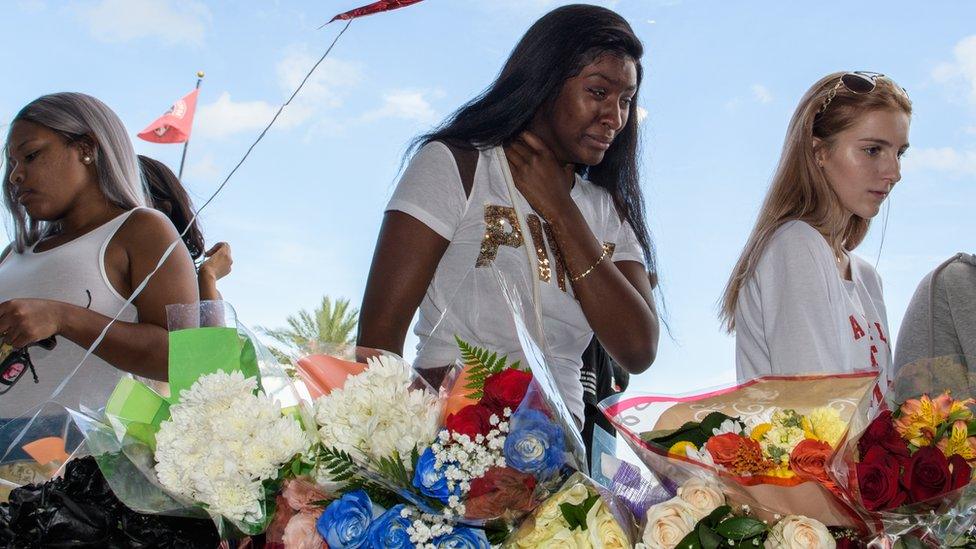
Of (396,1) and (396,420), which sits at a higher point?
(396,1)

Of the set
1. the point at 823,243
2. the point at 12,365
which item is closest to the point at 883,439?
the point at 823,243

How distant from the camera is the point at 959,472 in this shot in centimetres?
96

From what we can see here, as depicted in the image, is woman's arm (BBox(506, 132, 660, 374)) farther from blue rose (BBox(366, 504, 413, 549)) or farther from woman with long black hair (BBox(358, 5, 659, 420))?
blue rose (BBox(366, 504, 413, 549))

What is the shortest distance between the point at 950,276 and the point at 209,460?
207 cm

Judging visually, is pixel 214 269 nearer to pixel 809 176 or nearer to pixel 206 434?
pixel 809 176

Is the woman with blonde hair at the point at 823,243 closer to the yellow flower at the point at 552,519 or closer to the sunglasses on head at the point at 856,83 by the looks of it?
the sunglasses on head at the point at 856,83

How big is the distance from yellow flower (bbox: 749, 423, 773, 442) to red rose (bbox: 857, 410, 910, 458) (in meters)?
0.10

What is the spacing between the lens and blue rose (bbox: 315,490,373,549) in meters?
1.11

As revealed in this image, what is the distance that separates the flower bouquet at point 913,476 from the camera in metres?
0.95

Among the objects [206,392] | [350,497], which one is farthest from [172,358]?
[350,497]

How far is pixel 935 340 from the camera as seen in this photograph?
2.55 metres

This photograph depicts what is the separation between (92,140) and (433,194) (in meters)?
1.12

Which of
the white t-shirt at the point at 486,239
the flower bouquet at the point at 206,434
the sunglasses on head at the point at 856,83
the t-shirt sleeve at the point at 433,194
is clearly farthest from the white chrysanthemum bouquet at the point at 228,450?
the sunglasses on head at the point at 856,83

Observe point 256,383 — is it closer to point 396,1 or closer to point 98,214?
point 396,1
